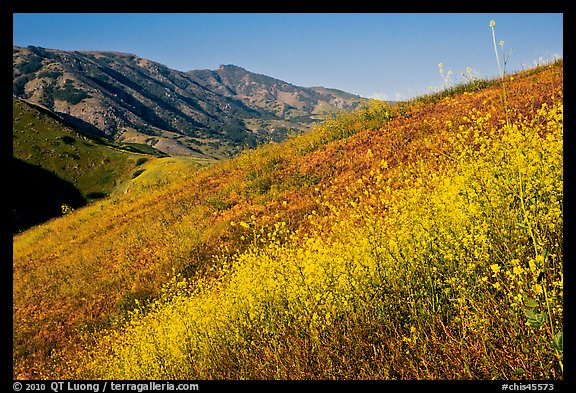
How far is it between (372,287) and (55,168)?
4890cm

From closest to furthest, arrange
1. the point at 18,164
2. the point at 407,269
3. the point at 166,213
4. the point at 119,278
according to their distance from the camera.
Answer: the point at 407,269
the point at 119,278
the point at 166,213
the point at 18,164

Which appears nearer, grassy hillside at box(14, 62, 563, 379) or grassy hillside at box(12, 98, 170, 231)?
grassy hillside at box(14, 62, 563, 379)

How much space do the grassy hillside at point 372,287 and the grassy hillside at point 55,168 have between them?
29748 millimetres

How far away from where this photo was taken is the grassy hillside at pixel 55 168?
1563 inches

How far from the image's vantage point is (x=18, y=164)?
139 ft

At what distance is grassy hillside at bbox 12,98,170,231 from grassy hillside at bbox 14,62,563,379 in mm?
29748

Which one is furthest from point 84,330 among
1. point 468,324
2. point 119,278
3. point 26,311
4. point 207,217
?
point 468,324

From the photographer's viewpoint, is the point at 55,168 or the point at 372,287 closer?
the point at 372,287

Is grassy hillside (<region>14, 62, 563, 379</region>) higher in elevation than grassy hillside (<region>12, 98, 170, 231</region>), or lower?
lower

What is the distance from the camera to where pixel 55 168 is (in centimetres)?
4409

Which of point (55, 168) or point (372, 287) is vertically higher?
point (55, 168)

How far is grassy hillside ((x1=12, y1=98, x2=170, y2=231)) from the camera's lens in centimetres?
3969
